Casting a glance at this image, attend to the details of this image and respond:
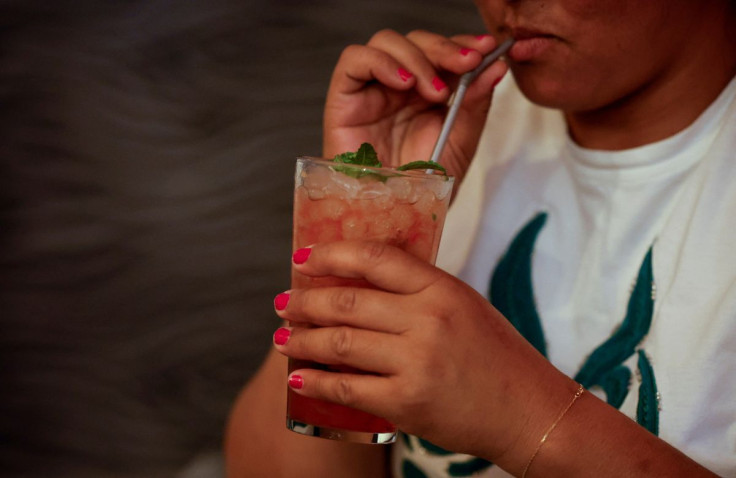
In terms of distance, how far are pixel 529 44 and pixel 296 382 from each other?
2.31 ft

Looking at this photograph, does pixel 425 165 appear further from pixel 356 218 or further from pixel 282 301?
pixel 282 301

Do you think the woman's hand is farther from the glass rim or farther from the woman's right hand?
the woman's right hand

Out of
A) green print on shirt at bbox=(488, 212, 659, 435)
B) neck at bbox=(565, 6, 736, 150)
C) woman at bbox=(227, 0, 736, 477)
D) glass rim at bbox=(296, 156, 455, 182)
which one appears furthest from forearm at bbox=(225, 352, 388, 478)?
neck at bbox=(565, 6, 736, 150)

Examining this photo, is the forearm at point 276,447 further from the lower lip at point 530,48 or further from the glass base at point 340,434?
the lower lip at point 530,48

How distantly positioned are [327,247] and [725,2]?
870mm

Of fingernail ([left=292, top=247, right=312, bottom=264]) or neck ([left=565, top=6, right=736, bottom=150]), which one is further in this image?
neck ([left=565, top=6, right=736, bottom=150])

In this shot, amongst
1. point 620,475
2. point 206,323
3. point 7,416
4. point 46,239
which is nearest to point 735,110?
point 620,475

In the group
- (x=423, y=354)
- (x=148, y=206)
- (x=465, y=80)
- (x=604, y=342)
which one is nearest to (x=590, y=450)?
(x=423, y=354)

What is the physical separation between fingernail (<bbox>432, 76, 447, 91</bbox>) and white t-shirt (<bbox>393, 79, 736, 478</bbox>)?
31cm

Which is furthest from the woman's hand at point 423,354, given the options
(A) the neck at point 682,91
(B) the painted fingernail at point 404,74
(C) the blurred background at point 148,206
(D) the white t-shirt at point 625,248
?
(C) the blurred background at point 148,206

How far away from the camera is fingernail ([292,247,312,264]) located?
94 centimetres

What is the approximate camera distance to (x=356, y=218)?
938mm

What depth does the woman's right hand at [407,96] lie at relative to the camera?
136 cm

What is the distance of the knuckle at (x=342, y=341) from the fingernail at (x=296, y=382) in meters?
0.09
